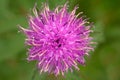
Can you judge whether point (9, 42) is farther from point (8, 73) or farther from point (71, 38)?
point (71, 38)

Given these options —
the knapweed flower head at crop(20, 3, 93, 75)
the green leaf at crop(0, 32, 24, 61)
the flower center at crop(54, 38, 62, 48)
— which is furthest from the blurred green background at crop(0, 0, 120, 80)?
the flower center at crop(54, 38, 62, 48)

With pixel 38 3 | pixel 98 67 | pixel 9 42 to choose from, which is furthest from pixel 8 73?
pixel 38 3

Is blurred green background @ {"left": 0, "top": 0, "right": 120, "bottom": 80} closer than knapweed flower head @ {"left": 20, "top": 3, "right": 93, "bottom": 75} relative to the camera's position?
No

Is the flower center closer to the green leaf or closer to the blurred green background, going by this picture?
the blurred green background

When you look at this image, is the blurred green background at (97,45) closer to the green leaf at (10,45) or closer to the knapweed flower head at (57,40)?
the green leaf at (10,45)

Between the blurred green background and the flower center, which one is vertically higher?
the blurred green background
